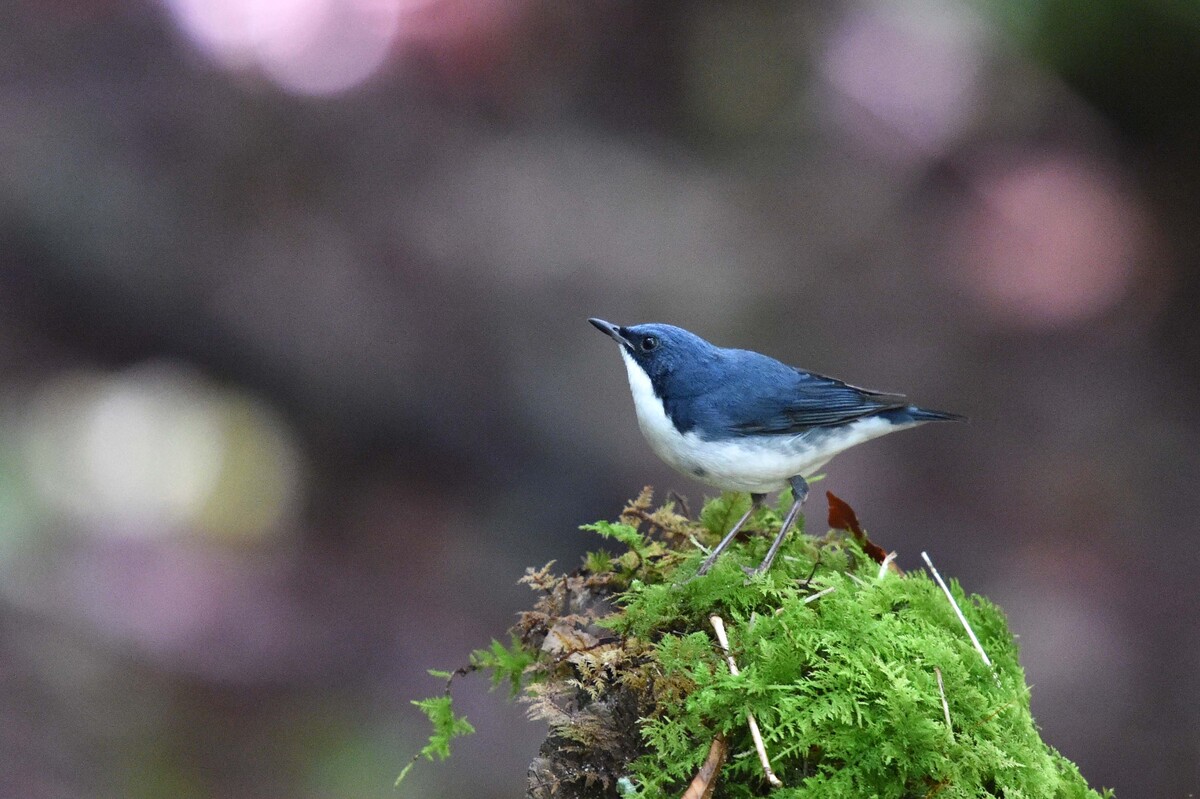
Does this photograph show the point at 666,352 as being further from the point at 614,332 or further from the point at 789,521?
the point at 789,521

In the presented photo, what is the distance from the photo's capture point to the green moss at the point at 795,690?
86.3 inches

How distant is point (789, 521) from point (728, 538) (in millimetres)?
203

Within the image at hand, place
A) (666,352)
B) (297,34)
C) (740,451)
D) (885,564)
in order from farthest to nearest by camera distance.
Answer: (297,34), (666,352), (740,451), (885,564)

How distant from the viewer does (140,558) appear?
21.6 ft

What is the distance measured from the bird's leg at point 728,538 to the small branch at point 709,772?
0.64m

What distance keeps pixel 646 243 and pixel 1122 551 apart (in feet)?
15.4

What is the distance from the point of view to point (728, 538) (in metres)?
3.09

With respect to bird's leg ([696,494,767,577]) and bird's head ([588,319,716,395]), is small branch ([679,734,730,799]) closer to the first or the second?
bird's leg ([696,494,767,577])

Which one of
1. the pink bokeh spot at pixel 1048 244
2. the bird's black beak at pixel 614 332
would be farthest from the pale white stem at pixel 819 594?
the pink bokeh spot at pixel 1048 244

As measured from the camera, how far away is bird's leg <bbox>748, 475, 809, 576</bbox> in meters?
2.89

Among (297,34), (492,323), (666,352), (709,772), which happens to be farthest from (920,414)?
(297,34)

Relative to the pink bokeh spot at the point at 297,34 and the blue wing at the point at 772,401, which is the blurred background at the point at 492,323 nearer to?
the pink bokeh spot at the point at 297,34

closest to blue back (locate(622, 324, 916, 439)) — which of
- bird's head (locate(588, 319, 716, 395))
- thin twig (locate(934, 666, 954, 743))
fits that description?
bird's head (locate(588, 319, 716, 395))

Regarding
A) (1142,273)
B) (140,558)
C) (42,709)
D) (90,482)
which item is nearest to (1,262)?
(90,482)
